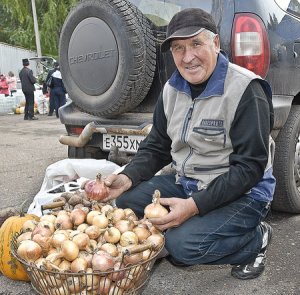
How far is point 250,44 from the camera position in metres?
3.12

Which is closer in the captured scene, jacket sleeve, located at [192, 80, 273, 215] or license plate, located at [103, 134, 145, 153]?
jacket sleeve, located at [192, 80, 273, 215]

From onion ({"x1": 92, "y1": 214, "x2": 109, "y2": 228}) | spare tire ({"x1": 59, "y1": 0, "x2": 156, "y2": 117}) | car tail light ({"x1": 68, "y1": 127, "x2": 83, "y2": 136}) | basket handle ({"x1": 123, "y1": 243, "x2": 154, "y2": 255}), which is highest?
spare tire ({"x1": 59, "y1": 0, "x2": 156, "y2": 117})

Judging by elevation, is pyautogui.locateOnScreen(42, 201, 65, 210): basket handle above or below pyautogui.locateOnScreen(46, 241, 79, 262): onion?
below

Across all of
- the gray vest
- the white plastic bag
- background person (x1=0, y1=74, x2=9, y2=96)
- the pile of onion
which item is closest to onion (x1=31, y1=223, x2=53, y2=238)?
the pile of onion

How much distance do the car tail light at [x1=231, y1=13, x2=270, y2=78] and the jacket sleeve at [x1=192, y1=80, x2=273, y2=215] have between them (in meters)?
0.71

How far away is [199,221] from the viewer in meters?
2.46

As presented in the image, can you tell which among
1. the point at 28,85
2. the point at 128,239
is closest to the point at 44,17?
the point at 28,85

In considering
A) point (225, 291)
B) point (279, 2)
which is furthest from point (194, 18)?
point (225, 291)

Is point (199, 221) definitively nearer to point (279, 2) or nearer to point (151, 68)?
point (151, 68)

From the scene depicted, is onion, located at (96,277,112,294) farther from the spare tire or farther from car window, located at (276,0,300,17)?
car window, located at (276,0,300,17)

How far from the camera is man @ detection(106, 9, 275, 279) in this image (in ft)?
7.91

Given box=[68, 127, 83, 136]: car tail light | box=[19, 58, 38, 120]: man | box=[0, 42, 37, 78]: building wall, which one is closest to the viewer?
box=[68, 127, 83, 136]: car tail light

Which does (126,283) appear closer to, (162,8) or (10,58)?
(162,8)

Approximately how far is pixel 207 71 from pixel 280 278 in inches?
53.3
